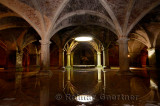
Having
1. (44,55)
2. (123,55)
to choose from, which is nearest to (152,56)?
(123,55)

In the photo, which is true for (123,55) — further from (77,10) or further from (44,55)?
(44,55)

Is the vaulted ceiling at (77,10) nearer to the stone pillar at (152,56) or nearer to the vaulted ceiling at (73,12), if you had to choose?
the vaulted ceiling at (73,12)

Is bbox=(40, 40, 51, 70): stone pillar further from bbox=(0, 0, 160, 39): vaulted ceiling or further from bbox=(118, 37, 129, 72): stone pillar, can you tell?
bbox=(118, 37, 129, 72): stone pillar

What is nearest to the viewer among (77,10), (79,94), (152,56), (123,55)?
(79,94)

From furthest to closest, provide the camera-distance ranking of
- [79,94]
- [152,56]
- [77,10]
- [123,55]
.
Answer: [152,56], [77,10], [123,55], [79,94]

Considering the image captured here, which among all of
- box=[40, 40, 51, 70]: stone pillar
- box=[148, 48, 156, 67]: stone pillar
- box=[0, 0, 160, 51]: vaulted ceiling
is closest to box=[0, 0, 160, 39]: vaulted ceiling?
box=[0, 0, 160, 51]: vaulted ceiling

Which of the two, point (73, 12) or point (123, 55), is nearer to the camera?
point (123, 55)

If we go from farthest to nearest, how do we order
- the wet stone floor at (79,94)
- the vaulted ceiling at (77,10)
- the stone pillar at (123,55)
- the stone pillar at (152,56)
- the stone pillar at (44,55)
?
1. the stone pillar at (152,56)
2. the stone pillar at (44,55)
3. the stone pillar at (123,55)
4. the vaulted ceiling at (77,10)
5. the wet stone floor at (79,94)

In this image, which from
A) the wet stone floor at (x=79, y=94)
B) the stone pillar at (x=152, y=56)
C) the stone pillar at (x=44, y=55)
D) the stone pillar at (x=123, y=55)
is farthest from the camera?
the stone pillar at (x=152, y=56)

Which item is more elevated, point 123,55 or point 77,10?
point 77,10

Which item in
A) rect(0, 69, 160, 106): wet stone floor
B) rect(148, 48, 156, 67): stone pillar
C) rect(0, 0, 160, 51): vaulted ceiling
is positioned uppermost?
rect(0, 0, 160, 51): vaulted ceiling

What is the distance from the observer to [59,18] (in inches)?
320

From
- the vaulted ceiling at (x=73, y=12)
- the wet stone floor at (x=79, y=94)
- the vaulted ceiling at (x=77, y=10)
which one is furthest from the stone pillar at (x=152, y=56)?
the wet stone floor at (x=79, y=94)

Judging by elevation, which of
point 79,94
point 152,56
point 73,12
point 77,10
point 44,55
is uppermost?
point 77,10
